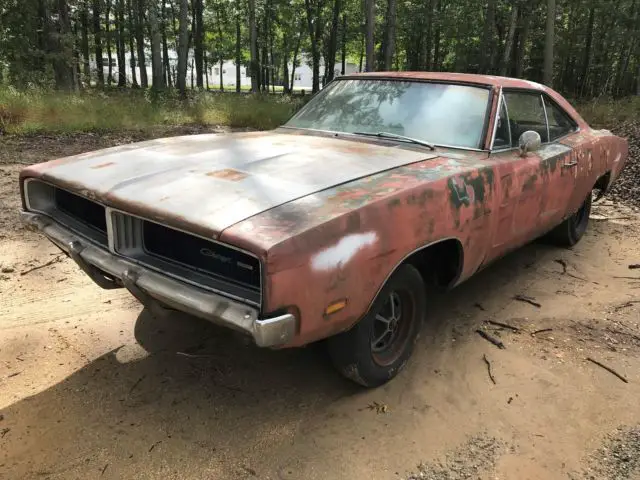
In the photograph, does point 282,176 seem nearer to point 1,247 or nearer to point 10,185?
point 1,247

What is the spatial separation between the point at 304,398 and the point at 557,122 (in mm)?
3261

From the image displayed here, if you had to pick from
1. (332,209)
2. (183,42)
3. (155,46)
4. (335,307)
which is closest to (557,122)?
(332,209)

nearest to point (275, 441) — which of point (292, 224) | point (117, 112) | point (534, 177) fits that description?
point (292, 224)

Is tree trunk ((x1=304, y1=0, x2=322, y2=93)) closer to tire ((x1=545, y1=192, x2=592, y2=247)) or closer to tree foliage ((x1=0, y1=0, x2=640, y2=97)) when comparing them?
tree foliage ((x1=0, y1=0, x2=640, y2=97))

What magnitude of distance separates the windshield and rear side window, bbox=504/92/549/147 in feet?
0.95

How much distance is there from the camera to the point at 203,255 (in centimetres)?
231

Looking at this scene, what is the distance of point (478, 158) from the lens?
312 centimetres

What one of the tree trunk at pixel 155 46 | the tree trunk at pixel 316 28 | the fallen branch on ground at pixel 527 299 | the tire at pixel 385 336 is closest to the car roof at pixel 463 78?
the fallen branch on ground at pixel 527 299

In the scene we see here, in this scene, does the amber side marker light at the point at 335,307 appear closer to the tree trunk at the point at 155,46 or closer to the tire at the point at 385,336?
the tire at the point at 385,336

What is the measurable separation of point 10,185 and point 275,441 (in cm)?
520

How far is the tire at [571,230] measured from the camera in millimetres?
4852

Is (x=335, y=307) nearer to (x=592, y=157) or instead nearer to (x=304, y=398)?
(x=304, y=398)

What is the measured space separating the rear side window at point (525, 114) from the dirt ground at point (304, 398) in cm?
123

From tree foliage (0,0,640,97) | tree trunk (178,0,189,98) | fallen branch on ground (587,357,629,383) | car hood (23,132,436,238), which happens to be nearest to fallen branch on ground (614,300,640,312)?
fallen branch on ground (587,357,629,383)
